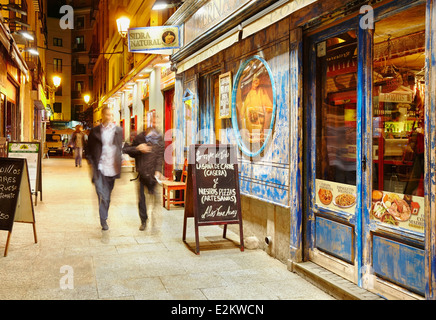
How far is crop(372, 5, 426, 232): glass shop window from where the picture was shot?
4.11 m

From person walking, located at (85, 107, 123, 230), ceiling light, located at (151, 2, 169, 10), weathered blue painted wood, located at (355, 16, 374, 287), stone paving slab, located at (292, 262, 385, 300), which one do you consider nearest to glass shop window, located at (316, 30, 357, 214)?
weathered blue painted wood, located at (355, 16, 374, 287)

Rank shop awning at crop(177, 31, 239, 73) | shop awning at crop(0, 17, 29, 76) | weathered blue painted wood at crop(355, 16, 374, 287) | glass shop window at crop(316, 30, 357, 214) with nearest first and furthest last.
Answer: weathered blue painted wood at crop(355, 16, 374, 287), glass shop window at crop(316, 30, 357, 214), shop awning at crop(177, 31, 239, 73), shop awning at crop(0, 17, 29, 76)

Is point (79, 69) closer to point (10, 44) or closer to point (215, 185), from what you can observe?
point (10, 44)

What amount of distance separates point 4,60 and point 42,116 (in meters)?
23.1

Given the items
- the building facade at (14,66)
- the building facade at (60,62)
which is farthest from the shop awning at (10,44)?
the building facade at (60,62)

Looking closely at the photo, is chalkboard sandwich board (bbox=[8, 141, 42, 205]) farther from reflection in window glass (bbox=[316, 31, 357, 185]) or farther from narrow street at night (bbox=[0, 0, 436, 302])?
reflection in window glass (bbox=[316, 31, 357, 185])

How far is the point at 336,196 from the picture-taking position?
5035 mm

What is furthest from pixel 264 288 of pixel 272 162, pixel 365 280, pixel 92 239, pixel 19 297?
pixel 92 239

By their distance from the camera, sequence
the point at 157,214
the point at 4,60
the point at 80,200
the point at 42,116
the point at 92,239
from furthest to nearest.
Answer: the point at 42,116 < the point at 4,60 < the point at 80,200 < the point at 157,214 < the point at 92,239

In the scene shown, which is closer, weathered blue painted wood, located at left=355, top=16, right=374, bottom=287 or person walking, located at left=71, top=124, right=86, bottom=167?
weathered blue painted wood, located at left=355, top=16, right=374, bottom=287

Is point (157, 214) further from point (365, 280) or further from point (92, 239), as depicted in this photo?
point (365, 280)

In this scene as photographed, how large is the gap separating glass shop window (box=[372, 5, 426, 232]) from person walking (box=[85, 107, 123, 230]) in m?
4.29

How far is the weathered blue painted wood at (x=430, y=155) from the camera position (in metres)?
3.50

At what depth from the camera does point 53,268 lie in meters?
5.38
